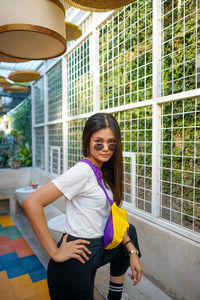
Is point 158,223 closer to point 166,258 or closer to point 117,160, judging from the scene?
point 166,258

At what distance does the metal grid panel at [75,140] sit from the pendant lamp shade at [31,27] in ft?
7.80

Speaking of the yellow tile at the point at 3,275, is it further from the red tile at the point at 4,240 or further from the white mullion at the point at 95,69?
the white mullion at the point at 95,69

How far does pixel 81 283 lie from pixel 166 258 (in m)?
1.35

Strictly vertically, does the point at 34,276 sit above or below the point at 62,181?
below

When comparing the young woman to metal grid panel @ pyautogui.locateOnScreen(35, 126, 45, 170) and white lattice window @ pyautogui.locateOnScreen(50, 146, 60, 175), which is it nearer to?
white lattice window @ pyautogui.locateOnScreen(50, 146, 60, 175)

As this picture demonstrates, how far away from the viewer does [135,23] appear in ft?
8.84

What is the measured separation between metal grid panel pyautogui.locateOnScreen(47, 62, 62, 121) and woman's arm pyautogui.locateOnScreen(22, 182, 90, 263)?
418 centimetres

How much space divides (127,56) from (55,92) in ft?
9.53

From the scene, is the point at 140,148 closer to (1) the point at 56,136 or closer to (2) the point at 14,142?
(1) the point at 56,136

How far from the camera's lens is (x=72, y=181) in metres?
1.16

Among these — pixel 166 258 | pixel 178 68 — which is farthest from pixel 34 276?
pixel 178 68

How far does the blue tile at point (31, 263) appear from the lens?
3115 millimetres

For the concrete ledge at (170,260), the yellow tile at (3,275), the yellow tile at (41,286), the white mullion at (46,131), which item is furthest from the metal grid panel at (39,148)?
the concrete ledge at (170,260)

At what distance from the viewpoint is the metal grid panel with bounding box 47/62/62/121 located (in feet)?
17.1
